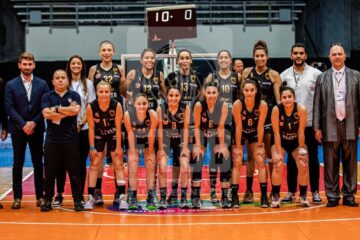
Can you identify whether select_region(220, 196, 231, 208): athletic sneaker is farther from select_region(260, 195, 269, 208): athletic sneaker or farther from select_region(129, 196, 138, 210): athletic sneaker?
select_region(129, 196, 138, 210): athletic sneaker

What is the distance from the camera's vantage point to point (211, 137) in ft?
21.4

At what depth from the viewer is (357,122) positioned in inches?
261

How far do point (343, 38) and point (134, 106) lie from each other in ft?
35.3

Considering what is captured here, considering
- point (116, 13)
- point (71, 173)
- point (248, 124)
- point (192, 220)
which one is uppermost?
point (116, 13)

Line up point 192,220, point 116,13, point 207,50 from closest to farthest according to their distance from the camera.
→ point 192,220, point 207,50, point 116,13

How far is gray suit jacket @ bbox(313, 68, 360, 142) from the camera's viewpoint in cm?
658

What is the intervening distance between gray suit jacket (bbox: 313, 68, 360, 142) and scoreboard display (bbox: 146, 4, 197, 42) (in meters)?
3.76

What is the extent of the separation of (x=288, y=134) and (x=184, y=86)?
130cm

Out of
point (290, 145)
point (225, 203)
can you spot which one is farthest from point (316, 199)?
point (225, 203)

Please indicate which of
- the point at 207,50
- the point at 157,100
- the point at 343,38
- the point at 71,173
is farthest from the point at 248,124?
the point at 343,38

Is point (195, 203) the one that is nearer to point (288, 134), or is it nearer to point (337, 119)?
point (288, 134)

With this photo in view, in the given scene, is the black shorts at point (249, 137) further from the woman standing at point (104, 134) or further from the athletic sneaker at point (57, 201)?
the athletic sneaker at point (57, 201)

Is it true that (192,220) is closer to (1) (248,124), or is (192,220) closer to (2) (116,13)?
(1) (248,124)

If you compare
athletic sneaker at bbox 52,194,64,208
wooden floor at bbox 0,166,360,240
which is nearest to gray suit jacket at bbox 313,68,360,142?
wooden floor at bbox 0,166,360,240
